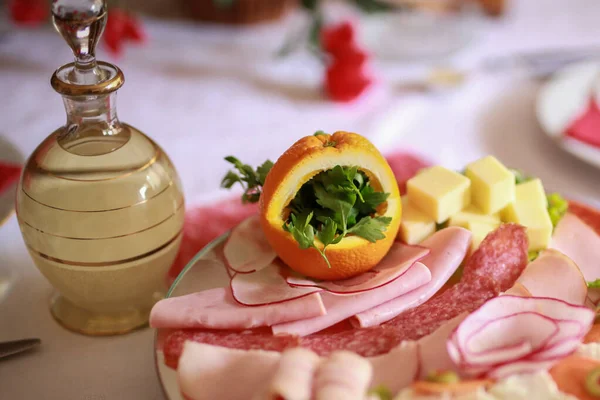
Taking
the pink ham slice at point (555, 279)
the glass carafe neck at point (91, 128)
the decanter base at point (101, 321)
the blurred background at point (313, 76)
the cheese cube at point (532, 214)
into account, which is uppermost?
the glass carafe neck at point (91, 128)

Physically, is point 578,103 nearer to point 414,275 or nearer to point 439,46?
point 439,46

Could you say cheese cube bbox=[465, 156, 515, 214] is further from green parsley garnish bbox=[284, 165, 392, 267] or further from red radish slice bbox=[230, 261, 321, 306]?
red radish slice bbox=[230, 261, 321, 306]

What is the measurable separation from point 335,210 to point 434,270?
165 millimetres

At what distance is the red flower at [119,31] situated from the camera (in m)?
1.67

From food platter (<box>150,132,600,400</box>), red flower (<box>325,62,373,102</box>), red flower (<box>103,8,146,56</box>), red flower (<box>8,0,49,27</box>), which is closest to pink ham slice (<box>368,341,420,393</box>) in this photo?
food platter (<box>150,132,600,400</box>)

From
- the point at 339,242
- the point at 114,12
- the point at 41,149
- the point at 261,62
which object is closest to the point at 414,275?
the point at 339,242

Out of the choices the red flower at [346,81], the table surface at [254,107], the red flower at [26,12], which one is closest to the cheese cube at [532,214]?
the table surface at [254,107]

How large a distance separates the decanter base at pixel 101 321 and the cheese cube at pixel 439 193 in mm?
431

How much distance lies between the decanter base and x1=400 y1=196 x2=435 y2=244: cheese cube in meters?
0.39

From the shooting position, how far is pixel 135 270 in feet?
2.80

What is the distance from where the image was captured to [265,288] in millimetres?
836

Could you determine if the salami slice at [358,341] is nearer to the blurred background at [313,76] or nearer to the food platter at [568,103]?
the blurred background at [313,76]

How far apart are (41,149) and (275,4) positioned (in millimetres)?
1320

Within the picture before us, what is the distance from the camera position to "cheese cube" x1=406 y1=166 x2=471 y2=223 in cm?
93
